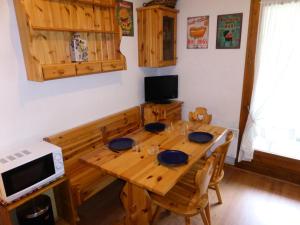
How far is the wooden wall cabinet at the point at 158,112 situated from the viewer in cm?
304

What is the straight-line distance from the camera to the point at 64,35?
2092mm

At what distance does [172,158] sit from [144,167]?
244 millimetres

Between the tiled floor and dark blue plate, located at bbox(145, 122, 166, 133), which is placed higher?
dark blue plate, located at bbox(145, 122, 166, 133)

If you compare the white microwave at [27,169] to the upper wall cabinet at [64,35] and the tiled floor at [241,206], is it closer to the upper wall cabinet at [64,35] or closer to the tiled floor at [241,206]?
the upper wall cabinet at [64,35]

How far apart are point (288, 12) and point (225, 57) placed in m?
0.82

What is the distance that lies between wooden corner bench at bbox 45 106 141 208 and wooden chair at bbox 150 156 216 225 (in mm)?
603

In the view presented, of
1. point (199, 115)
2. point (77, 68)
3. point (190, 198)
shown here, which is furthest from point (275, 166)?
point (77, 68)

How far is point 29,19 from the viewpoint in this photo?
5.48 feet

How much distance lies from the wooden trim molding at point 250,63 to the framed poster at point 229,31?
0.42 ft

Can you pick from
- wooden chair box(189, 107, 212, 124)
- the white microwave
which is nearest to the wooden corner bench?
the white microwave

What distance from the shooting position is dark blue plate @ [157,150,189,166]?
1.67 m

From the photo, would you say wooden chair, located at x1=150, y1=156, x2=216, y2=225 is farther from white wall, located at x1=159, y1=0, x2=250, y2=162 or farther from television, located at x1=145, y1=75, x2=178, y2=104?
television, located at x1=145, y1=75, x2=178, y2=104

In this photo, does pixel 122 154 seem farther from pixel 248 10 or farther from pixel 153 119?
pixel 248 10

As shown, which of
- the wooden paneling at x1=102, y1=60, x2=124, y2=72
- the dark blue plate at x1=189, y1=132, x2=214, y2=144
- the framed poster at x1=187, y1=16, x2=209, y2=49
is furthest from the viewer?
the framed poster at x1=187, y1=16, x2=209, y2=49
